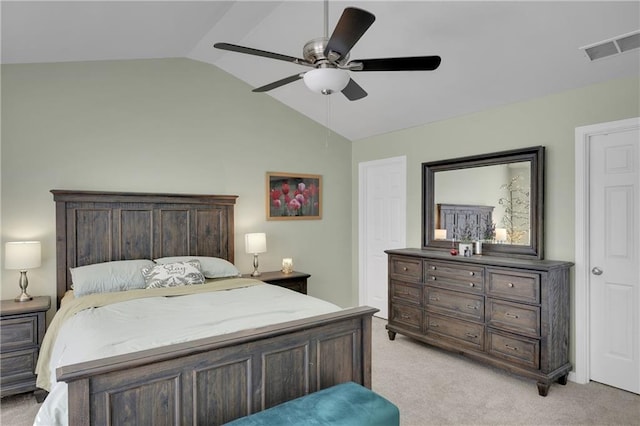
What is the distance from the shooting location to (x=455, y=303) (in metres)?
3.73

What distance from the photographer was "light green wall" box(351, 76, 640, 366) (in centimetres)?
311

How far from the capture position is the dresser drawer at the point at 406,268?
4.10 m

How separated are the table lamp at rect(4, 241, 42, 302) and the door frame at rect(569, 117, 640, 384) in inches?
179

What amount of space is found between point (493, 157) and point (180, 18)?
3.11 m

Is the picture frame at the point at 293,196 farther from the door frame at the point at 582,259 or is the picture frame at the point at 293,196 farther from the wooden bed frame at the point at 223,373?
the door frame at the point at 582,259

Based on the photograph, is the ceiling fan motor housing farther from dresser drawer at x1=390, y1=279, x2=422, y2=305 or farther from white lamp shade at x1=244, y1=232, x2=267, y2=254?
dresser drawer at x1=390, y1=279, x2=422, y2=305

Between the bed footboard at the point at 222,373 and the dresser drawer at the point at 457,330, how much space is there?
1.56m

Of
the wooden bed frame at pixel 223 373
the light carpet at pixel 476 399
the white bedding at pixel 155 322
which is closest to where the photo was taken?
the wooden bed frame at pixel 223 373

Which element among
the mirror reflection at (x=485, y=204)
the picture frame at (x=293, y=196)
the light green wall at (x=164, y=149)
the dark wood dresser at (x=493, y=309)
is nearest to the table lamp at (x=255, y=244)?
the light green wall at (x=164, y=149)

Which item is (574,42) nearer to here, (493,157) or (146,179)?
(493,157)

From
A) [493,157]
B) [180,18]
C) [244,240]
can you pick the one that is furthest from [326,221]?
[180,18]

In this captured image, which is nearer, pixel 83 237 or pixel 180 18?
pixel 180 18

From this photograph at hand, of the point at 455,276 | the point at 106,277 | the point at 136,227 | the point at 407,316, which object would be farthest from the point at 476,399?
the point at 136,227

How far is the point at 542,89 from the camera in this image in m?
3.40
